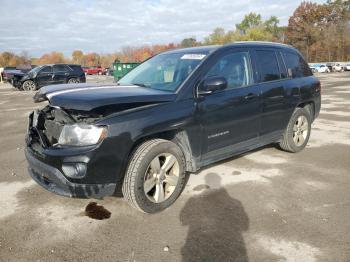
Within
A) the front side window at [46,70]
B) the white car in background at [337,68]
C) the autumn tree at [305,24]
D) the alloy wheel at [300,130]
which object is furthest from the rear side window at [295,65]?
the autumn tree at [305,24]

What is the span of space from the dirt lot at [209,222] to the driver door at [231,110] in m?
0.52

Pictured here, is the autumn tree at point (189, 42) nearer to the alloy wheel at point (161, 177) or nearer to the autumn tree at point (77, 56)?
the autumn tree at point (77, 56)

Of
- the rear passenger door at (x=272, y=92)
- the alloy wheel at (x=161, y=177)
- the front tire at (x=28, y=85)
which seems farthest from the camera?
the front tire at (x=28, y=85)

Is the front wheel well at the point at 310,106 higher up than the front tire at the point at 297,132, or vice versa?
the front wheel well at the point at 310,106

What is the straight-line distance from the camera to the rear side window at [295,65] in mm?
5547

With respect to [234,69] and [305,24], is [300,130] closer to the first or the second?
[234,69]

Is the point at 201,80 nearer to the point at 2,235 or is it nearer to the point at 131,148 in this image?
the point at 131,148

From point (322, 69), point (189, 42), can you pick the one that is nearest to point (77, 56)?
point (189, 42)

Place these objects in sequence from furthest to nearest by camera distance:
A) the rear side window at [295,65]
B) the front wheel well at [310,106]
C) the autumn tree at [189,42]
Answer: the autumn tree at [189,42] < the front wheel well at [310,106] < the rear side window at [295,65]

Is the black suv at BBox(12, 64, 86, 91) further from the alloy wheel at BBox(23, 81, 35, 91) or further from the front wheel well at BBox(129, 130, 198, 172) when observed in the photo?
the front wheel well at BBox(129, 130, 198, 172)

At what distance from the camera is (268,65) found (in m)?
5.06

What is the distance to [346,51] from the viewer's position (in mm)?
67250

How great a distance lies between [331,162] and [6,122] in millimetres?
8388

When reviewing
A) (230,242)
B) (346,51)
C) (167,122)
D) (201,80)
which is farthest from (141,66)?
(346,51)
